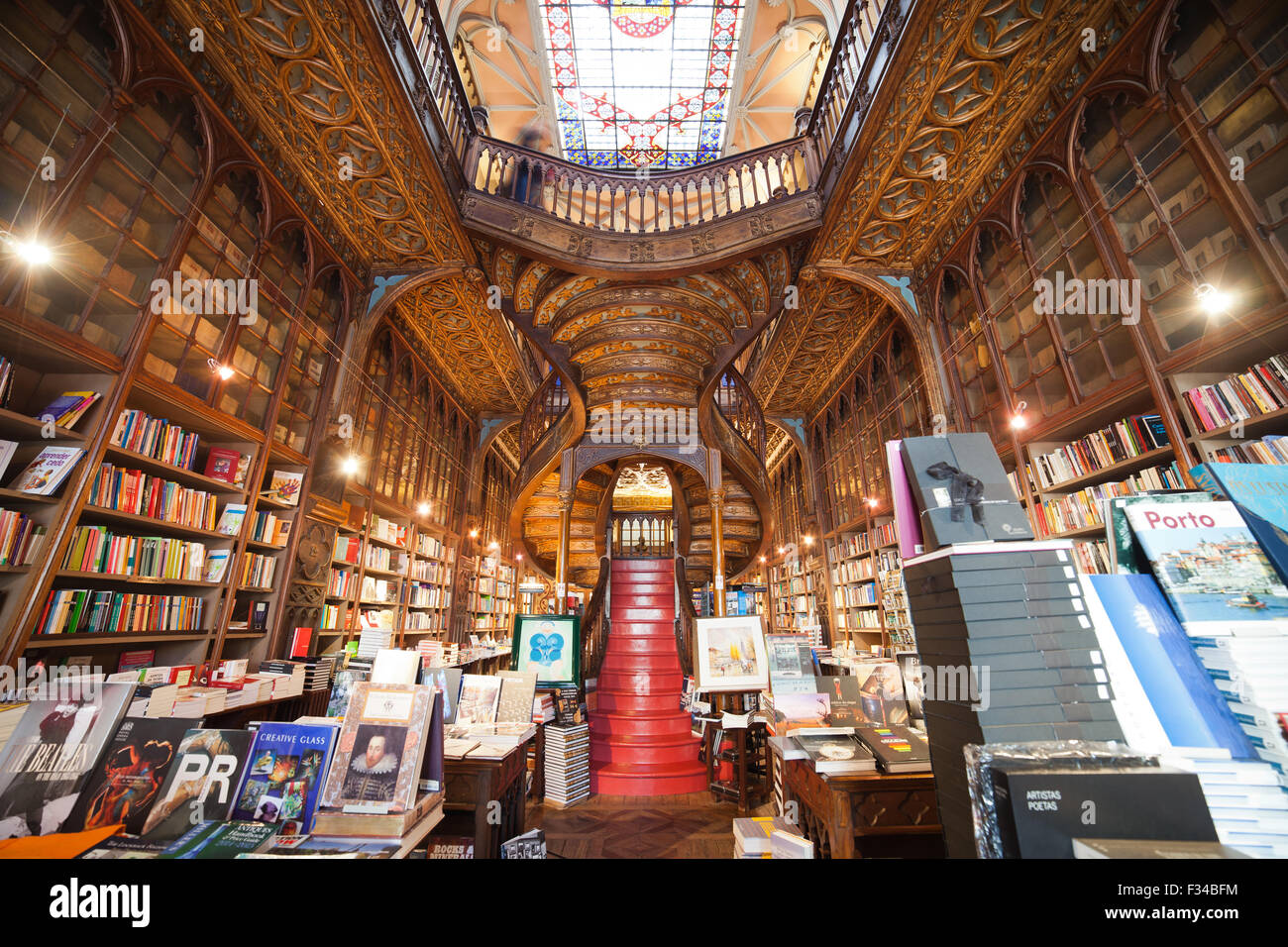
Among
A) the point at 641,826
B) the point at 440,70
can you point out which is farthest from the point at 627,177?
the point at 641,826

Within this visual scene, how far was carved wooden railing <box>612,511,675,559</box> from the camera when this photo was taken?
11.0 metres

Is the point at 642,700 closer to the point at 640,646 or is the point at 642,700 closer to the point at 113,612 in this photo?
the point at 640,646

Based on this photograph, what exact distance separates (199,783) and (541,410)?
7213mm

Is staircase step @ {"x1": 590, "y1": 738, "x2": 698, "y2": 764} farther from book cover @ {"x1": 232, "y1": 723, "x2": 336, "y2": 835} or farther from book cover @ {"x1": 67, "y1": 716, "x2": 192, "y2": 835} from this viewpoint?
book cover @ {"x1": 67, "y1": 716, "x2": 192, "y2": 835}

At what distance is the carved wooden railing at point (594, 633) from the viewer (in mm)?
5363

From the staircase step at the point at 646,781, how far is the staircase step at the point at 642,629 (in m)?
1.83

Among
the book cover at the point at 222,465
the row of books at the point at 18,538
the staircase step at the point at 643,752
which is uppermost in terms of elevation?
the book cover at the point at 222,465

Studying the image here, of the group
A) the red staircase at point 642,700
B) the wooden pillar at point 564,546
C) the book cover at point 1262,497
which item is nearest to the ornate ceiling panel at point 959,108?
the book cover at point 1262,497

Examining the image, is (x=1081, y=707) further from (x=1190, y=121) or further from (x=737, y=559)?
(x=737, y=559)

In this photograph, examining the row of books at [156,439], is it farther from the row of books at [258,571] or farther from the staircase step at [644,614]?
the staircase step at [644,614]

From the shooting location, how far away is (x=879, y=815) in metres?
1.66
